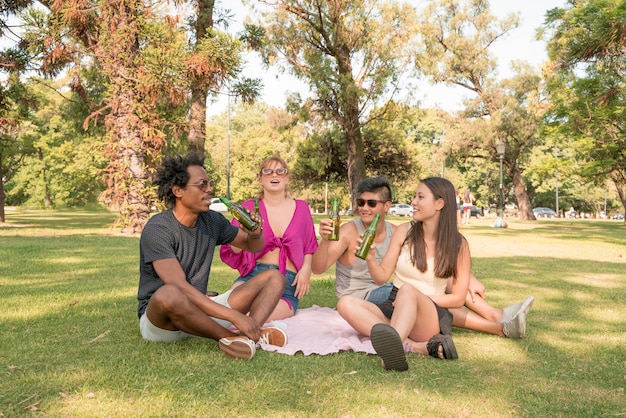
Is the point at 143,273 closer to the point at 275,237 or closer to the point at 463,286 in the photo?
the point at 275,237

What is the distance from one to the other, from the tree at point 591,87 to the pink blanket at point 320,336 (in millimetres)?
12579

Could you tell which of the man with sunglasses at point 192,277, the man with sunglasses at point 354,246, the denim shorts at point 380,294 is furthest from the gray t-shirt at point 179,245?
the denim shorts at point 380,294

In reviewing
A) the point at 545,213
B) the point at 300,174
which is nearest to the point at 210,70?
the point at 300,174

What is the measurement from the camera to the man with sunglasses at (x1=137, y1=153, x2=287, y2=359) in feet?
12.8

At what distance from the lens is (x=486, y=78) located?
36.4 metres

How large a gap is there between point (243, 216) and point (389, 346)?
153 cm

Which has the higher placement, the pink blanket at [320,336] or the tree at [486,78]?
the tree at [486,78]

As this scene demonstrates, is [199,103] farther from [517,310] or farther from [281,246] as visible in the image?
[517,310]

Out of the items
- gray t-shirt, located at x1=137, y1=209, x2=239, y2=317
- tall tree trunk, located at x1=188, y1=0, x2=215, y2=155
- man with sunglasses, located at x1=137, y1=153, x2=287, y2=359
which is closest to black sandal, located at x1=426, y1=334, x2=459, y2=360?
man with sunglasses, located at x1=137, y1=153, x2=287, y2=359

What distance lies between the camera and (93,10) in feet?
51.1

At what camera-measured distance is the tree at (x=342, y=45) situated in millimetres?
24875

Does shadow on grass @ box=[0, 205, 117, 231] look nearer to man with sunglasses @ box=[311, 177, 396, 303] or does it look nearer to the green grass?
the green grass


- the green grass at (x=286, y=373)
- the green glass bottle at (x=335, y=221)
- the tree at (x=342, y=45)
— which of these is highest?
the tree at (x=342, y=45)

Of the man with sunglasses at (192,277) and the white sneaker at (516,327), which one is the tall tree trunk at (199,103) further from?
the white sneaker at (516,327)
